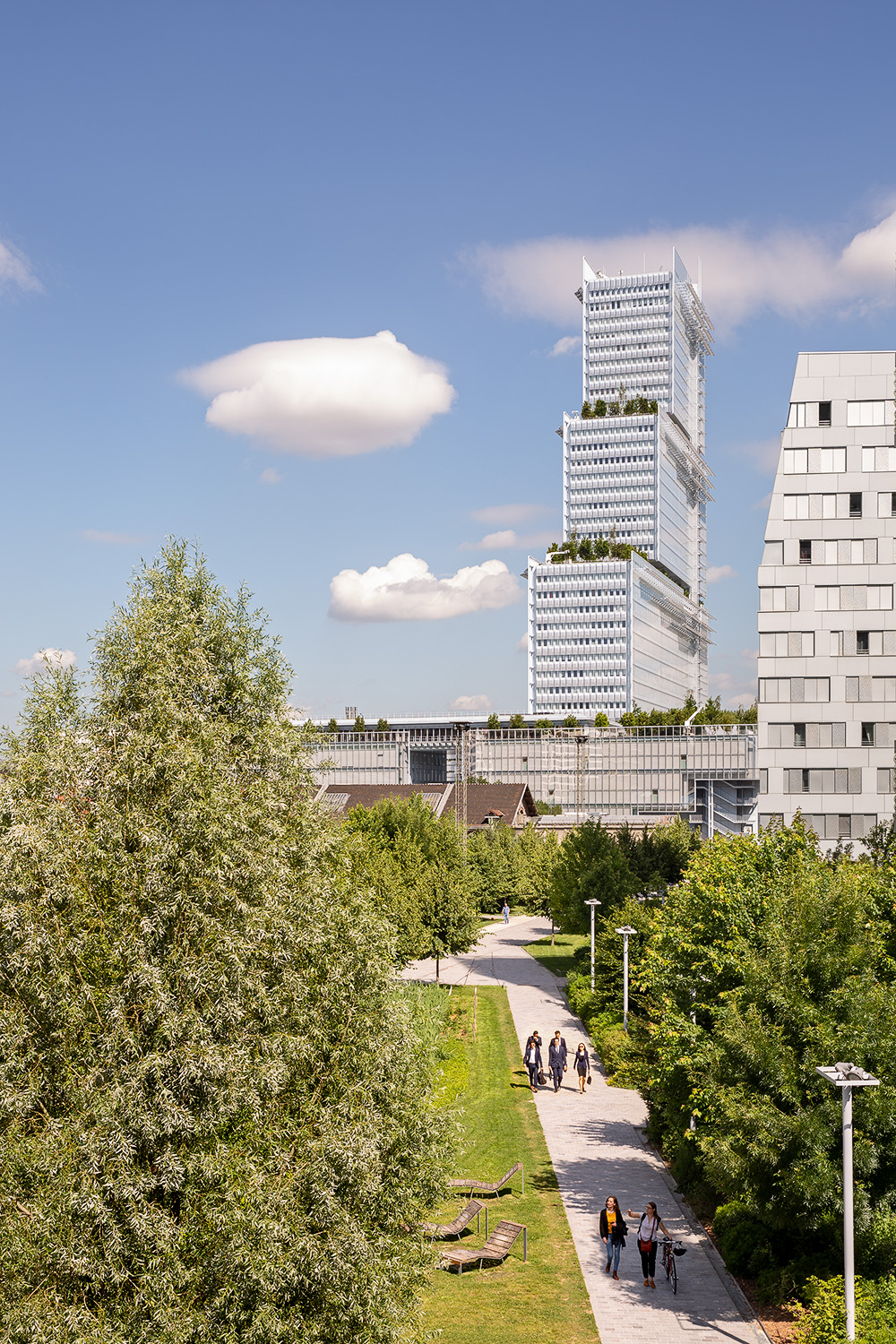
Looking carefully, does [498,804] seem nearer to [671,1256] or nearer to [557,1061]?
[557,1061]

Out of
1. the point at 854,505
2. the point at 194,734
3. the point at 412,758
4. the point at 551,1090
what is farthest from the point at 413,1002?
the point at 412,758

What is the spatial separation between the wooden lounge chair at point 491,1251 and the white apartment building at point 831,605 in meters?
18.6

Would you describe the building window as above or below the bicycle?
above

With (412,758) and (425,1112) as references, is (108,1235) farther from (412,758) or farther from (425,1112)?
(412,758)

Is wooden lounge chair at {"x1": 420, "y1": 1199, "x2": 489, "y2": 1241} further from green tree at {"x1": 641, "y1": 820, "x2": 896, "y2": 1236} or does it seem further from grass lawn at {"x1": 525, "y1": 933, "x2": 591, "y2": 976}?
grass lawn at {"x1": 525, "y1": 933, "x2": 591, "y2": 976}

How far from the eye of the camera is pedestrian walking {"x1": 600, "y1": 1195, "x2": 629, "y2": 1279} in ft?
64.5

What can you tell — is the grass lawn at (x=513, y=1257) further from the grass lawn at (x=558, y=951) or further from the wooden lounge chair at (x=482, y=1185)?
the grass lawn at (x=558, y=951)

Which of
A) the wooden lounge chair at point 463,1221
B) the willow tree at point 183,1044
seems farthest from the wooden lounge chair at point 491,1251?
the willow tree at point 183,1044

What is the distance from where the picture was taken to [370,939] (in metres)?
18.5

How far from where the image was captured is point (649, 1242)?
1930cm

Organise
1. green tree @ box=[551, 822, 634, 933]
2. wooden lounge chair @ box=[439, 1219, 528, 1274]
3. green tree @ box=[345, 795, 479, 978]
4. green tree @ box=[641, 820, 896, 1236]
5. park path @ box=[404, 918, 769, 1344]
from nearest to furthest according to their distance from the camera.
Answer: green tree @ box=[641, 820, 896, 1236] < park path @ box=[404, 918, 769, 1344] < wooden lounge chair @ box=[439, 1219, 528, 1274] < green tree @ box=[345, 795, 479, 978] < green tree @ box=[551, 822, 634, 933]

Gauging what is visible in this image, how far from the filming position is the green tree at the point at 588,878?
46.0 meters

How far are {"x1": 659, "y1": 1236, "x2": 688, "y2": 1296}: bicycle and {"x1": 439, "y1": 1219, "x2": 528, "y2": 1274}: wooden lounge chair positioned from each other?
255 centimetres

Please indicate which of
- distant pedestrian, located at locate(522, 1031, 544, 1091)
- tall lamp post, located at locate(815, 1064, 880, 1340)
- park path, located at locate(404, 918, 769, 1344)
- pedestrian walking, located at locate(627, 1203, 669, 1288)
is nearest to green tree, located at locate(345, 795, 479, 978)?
park path, located at locate(404, 918, 769, 1344)
